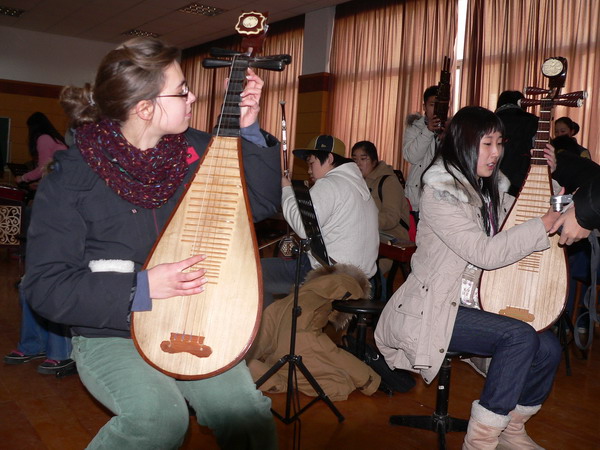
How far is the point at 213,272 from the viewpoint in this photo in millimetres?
1472

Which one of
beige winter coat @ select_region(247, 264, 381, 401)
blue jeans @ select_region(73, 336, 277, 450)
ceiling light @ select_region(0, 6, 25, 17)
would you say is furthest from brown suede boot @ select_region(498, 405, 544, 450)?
ceiling light @ select_region(0, 6, 25, 17)

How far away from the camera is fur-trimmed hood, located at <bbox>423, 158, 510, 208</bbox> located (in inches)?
95.0

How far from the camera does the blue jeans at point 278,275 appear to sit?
365 cm

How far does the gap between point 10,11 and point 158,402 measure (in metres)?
12.0

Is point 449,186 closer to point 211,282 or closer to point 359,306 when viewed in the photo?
point 359,306

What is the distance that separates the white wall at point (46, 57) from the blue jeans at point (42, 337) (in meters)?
9.99

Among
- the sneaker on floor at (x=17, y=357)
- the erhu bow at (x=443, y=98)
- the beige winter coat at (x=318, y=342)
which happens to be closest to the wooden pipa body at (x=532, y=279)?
the beige winter coat at (x=318, y=342)

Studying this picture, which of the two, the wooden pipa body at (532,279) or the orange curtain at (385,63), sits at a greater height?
the orange curtain at (385,63)

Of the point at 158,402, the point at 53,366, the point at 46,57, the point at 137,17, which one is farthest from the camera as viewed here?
the point at 46,57

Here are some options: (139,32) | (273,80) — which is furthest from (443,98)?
(139,32)

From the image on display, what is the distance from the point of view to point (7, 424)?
266 cm

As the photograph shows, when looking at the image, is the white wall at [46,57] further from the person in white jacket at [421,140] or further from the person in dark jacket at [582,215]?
the person in dark jacket at [582,215]

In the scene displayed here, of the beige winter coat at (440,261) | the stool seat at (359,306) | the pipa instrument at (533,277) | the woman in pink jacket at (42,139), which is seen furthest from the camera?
the woman in pink jacket at (42,139)

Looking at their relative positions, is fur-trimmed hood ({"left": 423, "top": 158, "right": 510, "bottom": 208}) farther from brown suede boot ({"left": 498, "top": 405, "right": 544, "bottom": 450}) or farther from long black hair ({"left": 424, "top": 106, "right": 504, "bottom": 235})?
brown suede boot ({"left": 498, "top": 405, "right": 544, "bottom": 450})
